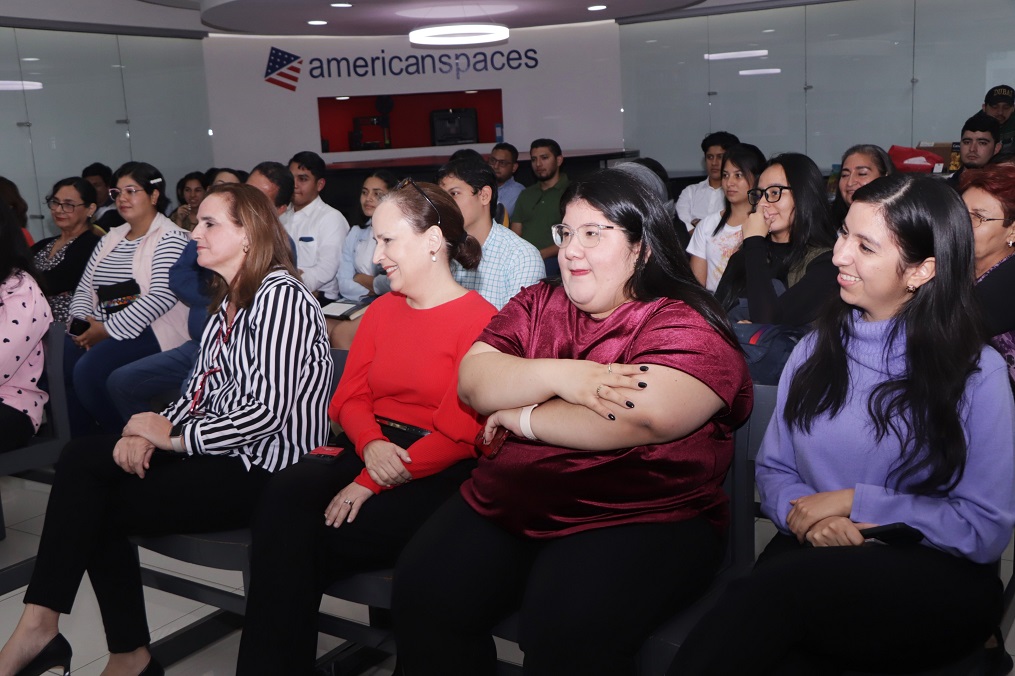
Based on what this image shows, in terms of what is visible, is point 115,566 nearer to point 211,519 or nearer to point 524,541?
point 211,519

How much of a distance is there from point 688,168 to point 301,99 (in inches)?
180

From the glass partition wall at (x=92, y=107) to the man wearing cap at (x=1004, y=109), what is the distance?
25.4 ft

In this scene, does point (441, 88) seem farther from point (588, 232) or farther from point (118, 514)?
point (588, 232)

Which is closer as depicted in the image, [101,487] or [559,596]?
[559,596]

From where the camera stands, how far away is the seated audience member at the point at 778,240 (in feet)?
10.3

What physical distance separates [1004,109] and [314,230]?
5.20 metres

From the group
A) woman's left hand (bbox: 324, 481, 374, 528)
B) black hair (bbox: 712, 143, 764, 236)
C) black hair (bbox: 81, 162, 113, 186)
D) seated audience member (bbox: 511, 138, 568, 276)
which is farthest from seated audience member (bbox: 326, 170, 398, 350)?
black hair (bbox: 81, 162, 113, 186)

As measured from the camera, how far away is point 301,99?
1070cm

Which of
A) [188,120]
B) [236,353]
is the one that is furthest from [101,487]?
[188,120]

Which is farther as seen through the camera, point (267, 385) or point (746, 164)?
point (746, 164)

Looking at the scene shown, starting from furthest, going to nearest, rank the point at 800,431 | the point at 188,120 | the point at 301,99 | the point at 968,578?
the point at 301,99 < the point at 188,120 < the point at 800,431 < the point at 968,578

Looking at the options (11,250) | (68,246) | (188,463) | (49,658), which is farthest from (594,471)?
(68,246)

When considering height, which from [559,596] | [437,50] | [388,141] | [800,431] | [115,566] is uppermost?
[437,50]

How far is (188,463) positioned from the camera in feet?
7.77
